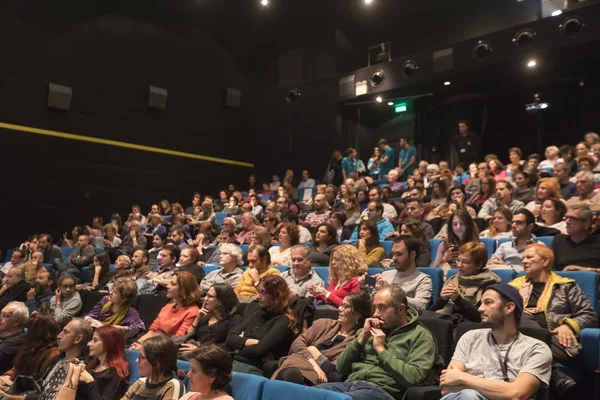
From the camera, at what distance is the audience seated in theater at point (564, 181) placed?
498 centimetres

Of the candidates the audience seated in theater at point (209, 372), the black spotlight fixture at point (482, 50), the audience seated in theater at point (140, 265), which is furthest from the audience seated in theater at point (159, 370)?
the black spotlight fixture at point (482, 50)

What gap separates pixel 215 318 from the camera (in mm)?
3393

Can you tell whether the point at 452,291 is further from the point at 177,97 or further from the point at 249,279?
the point at 177,97

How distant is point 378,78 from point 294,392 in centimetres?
784

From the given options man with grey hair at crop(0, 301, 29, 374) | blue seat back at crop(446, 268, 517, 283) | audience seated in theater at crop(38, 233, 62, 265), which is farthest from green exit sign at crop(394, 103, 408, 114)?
man with grey hair at crop(0, 301, 29, 374)

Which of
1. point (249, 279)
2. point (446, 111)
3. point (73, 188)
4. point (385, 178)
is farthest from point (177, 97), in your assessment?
point (249, 279)

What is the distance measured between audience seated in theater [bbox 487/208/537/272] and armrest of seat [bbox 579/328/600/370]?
0.95m

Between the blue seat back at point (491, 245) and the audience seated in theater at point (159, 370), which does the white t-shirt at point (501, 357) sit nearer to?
the audience seated in theater at point (159, 370)

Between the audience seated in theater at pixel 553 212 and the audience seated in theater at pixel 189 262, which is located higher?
the audience seated in theater at pixel 553 212

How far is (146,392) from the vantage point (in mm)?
2576

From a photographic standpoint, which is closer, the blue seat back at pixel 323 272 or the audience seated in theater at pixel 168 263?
the blue seat back at pixel 323 272

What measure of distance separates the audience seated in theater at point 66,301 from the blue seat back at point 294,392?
2.62m

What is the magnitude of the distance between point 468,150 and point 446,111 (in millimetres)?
1851

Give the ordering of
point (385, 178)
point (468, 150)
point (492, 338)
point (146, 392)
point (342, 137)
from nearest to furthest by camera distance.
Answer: point (492, 338)
point (146, 392)
point (468, 150)
point (385, 178)
point (342, 137)
